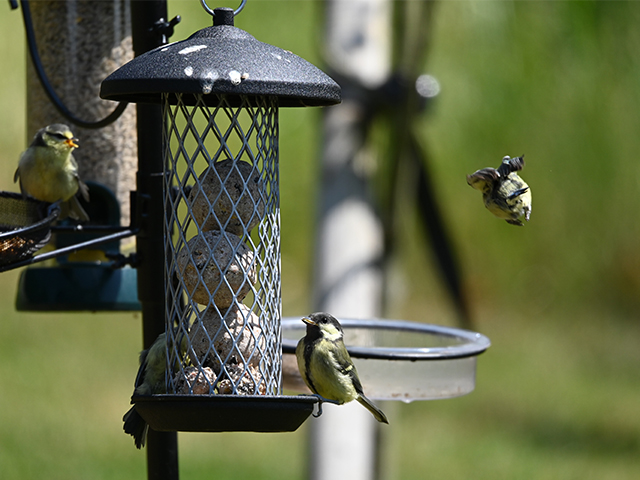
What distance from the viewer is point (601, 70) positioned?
7.25m

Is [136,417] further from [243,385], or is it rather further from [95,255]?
[95,255]

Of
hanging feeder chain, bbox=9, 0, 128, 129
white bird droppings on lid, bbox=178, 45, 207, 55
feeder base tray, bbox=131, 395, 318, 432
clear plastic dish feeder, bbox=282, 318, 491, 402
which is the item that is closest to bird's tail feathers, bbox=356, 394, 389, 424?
clear plastic dish feeder, bbox=282, 318, 491, 402

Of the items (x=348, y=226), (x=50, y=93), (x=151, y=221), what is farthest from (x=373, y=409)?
(x=348, y=226)

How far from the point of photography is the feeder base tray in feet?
7.06

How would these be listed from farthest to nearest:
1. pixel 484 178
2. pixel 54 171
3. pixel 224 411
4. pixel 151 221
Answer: pixel 54 171 < pixel 151 221 < pixel 484 178 < pixel 224 411

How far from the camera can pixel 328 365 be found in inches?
102

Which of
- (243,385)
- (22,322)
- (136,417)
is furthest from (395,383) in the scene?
(22,322)

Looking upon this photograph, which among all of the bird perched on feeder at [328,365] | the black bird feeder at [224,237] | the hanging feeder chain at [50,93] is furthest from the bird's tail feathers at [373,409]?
the hanging feeder chain at [50,93]

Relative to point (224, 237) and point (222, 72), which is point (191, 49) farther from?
→ point (224, 237)

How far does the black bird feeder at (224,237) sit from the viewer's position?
2172 millimetres

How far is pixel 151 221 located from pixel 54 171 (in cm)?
94

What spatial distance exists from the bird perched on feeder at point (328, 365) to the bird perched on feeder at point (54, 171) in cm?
156

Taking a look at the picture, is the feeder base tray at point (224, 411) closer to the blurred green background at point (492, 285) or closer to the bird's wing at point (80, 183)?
the bird's wing at point (80, 183)

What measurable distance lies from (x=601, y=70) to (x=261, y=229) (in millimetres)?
5629
